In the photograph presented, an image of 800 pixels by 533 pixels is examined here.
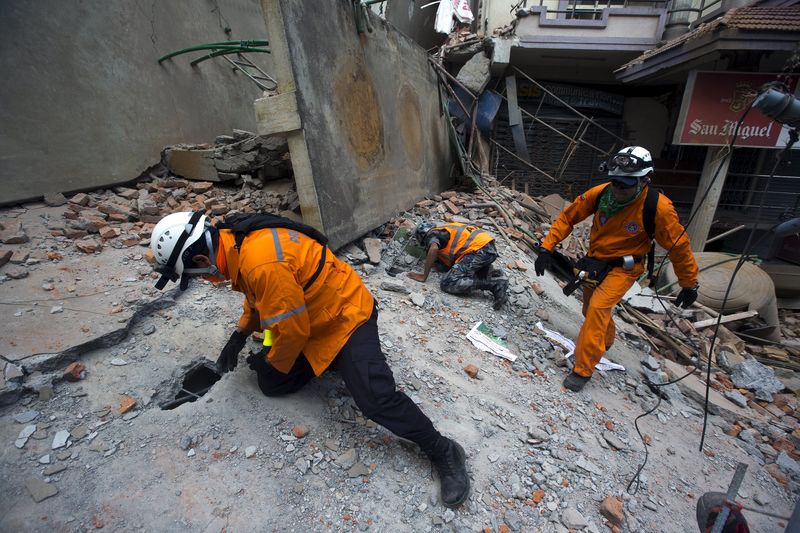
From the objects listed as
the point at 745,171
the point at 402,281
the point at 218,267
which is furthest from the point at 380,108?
the point at 745,171

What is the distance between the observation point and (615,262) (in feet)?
10.6

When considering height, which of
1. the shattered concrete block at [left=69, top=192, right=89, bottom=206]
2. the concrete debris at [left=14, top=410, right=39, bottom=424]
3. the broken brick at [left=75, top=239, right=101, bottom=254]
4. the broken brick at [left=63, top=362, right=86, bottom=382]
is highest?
the shattered concrete block at [left=69, top=192, right=89, bottom=206]

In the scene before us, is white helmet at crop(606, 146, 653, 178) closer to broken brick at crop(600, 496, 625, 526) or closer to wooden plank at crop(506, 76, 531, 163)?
broken brick at crop(600, 496, 625, 526)

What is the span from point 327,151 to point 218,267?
2.14 metres

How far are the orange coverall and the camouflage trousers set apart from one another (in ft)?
3.84

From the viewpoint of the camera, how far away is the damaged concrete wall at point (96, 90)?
3.67m

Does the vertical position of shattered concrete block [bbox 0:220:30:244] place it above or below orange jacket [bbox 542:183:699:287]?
above

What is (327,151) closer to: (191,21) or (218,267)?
(218,267)

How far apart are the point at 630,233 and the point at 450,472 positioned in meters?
2.46

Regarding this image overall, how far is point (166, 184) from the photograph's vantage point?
4.78 m

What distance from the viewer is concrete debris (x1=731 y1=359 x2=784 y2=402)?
391 centimetres

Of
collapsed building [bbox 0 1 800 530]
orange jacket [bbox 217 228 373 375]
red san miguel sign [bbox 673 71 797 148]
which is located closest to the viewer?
orange jacket [bbox 217 228 373 375]

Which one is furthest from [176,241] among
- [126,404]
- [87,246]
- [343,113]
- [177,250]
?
[343,113]

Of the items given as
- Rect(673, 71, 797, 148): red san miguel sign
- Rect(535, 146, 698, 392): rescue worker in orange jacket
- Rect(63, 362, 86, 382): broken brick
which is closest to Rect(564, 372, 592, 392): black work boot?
Rect(535, 146, 698, 392): rescue worker in orange jacket
